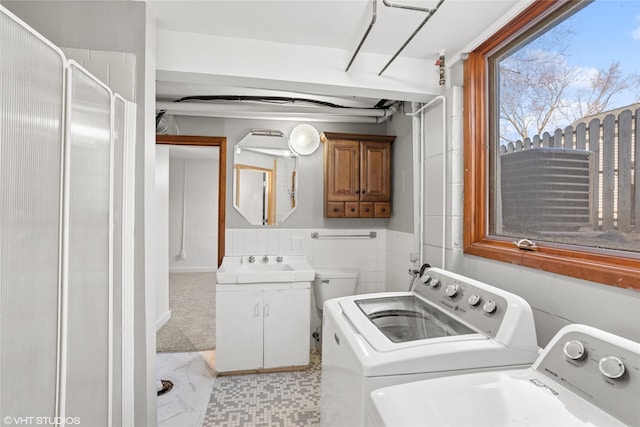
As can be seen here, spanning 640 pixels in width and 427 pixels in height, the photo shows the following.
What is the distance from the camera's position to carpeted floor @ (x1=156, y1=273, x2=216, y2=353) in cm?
290

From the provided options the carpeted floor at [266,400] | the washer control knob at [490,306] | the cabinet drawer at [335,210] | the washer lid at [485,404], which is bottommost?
the carpeted floor at [266,400]

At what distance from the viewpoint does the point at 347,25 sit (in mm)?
1668

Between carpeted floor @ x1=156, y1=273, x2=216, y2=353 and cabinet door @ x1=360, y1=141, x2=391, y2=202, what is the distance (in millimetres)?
2043

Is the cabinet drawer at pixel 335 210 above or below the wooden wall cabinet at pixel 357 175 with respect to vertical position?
below

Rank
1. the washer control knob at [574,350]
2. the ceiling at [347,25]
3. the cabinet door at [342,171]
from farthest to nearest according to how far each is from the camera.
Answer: the cabinet door at [342,171], the ceiling at [347,25], the washer control knob at [574,350]

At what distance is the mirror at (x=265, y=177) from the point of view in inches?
116

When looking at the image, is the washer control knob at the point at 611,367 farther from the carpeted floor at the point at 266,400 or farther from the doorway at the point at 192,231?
the doorway at the point at 192,231

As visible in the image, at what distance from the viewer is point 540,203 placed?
149 cm

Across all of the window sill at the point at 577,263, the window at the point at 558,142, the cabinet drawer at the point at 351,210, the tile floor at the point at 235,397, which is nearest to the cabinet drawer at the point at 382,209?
the cabinet drawer at the point at 351,210

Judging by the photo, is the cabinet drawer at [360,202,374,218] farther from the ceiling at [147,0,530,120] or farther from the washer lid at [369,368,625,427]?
the washer lid at [369,368,625,427]

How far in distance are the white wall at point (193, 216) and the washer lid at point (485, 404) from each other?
537cm

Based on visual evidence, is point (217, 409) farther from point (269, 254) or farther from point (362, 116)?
point (362, 116)

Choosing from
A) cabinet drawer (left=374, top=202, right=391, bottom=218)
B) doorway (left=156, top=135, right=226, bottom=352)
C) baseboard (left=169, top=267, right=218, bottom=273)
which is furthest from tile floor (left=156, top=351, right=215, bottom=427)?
baseboard (left=169, top=267, right=218, bottom=273)

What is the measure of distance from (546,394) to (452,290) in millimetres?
585
